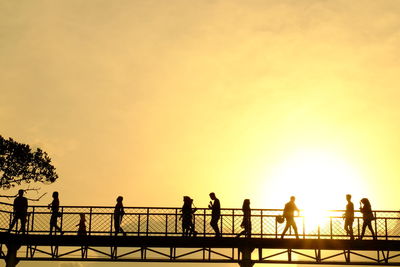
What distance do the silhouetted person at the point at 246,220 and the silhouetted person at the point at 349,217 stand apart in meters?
4.01

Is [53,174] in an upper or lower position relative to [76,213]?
upper

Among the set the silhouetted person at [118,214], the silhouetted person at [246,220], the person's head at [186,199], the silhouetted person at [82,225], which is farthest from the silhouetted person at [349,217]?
the silhouetted person at [82,225]

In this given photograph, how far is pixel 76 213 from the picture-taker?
27.5 m

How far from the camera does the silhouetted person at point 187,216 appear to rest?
1030 inches

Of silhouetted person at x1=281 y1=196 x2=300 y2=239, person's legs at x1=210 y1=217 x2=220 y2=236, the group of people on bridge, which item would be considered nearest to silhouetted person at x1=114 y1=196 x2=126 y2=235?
the group of people on bridge

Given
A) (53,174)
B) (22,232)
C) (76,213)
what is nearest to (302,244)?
(76,213)

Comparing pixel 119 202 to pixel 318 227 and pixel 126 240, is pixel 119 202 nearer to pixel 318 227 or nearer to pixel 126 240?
pixel 126 240

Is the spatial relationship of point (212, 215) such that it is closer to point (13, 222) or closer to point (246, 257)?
point (246, 257)

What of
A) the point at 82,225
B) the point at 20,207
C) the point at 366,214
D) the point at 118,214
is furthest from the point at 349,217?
the point at 20,207

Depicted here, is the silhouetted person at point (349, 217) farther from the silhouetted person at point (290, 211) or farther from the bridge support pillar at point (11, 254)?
the bridge support pillar at point (11, 254)

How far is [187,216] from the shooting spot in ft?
86.4

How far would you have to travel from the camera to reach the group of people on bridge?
25844 millimetres

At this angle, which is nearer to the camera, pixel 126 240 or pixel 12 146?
pixel 126 240

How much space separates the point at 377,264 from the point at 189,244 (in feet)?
26.8
